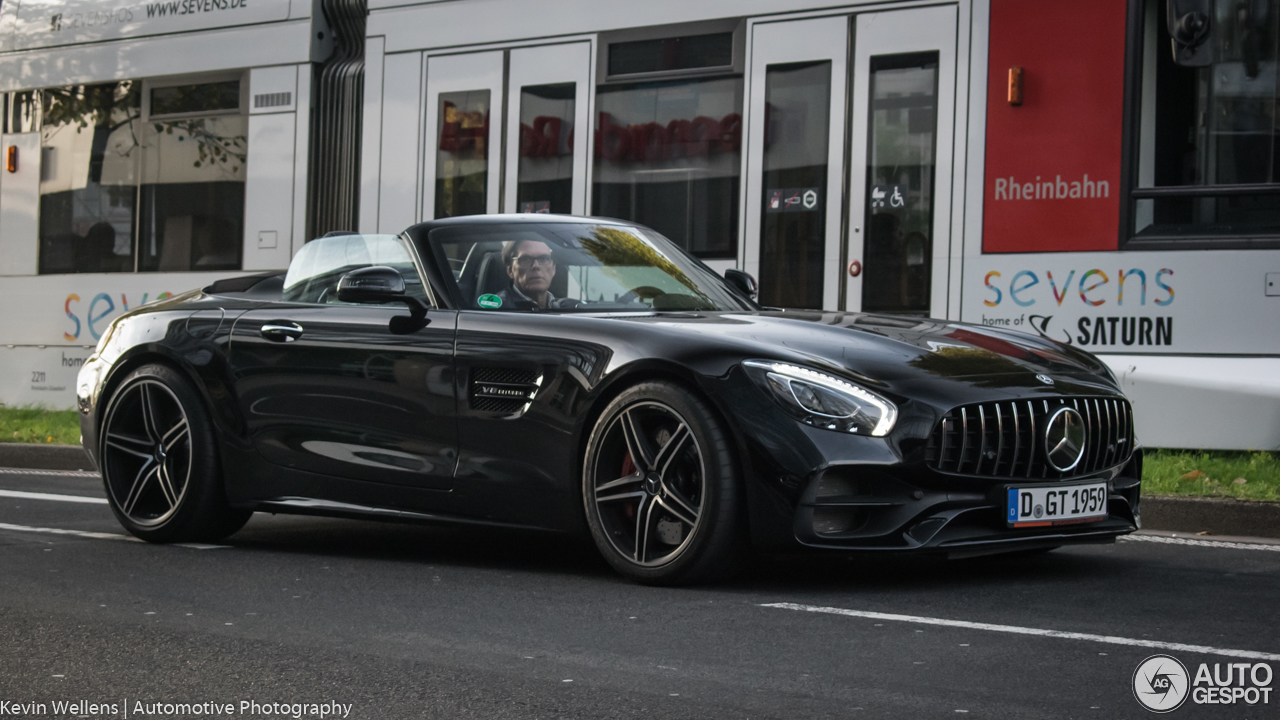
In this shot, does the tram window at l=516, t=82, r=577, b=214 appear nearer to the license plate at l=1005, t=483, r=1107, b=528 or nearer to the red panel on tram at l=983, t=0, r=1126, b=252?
the red panel on tram at l=983, t=0, r=1126, b=252

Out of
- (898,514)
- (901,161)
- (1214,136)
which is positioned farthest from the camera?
(901,161)

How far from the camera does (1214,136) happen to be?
8.68m

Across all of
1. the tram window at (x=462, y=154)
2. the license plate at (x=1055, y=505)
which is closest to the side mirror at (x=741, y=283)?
the license plate at (x=1055, y=505)

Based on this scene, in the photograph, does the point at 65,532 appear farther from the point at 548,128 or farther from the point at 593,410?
the point at 548,128

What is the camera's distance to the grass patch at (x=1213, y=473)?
7.61 m

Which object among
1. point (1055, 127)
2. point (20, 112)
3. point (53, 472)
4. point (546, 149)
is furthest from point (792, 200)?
point (20, 112)

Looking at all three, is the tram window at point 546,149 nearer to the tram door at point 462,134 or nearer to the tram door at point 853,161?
the tram door at point 462,134

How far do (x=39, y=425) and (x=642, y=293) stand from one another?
7.94m

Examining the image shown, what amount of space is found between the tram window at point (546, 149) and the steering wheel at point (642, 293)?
4411 mm

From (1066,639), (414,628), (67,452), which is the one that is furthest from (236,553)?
(67,452)

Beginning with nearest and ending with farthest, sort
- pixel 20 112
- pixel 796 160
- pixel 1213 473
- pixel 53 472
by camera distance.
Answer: pixel 1213 473 < pixel 796 160 < pixel 53 472 < pixel 20 112

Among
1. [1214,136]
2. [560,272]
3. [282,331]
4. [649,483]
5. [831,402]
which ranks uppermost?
[1214,136]

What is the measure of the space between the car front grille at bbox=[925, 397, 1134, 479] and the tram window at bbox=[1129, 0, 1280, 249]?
3.54 metres

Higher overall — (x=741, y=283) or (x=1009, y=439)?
(x=741, y=283)
